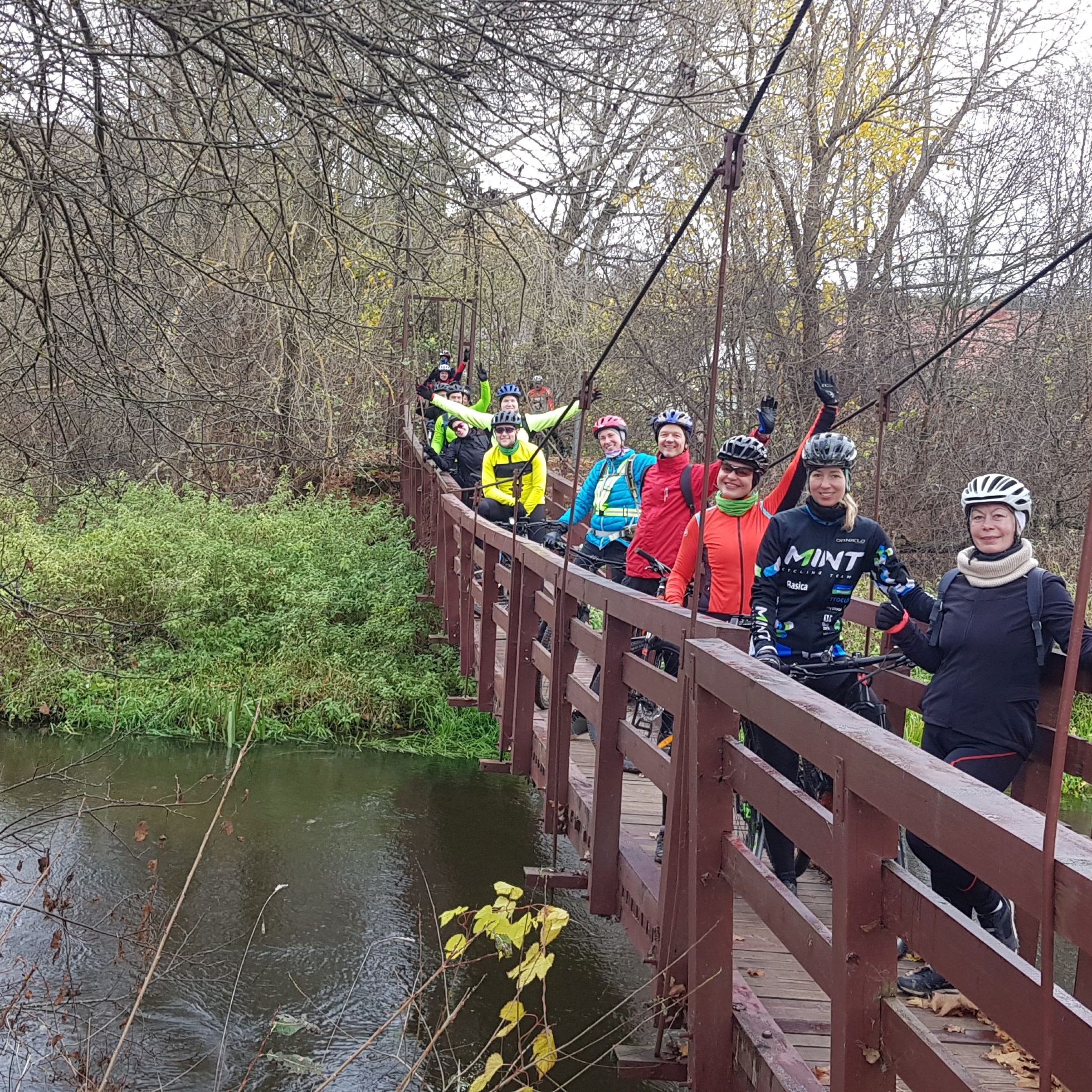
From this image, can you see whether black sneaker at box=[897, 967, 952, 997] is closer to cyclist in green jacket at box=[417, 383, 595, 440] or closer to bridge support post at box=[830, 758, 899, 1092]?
bridge support post at box=[830, 758, 899, 1092]

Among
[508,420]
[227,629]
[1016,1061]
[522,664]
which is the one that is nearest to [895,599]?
[1016,1061]

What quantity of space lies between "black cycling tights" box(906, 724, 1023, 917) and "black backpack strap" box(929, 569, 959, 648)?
0.86 feet

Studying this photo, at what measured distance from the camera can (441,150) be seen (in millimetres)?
Result: 4410

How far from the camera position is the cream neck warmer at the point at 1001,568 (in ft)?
10.8

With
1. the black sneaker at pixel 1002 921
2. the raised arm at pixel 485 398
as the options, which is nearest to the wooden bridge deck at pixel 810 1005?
the black sneaker at pixel 1002 921

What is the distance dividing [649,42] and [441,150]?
907 mm

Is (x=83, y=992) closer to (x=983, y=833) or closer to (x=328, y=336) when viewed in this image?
(x=328, y=336)

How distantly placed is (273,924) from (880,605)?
4.52 m

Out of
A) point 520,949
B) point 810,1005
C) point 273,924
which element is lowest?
point 273,924

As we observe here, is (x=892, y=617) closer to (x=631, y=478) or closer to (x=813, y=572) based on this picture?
(x=813, y=572)

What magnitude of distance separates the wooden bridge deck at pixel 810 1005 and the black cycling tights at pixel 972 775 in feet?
0.97

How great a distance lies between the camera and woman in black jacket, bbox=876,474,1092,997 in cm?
326

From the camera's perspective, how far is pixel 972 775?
10.7 feet

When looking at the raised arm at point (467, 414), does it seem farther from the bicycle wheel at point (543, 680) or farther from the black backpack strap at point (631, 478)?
the black backpack strap at point (631, 478)
